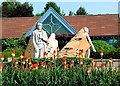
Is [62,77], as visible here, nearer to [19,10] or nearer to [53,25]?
[53,25]

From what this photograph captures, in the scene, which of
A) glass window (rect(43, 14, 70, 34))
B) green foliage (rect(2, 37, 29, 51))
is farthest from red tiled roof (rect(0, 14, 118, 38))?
green foliage (rect(2, 37, 29, 51))

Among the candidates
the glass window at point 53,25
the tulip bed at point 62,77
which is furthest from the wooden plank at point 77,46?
the glass window at point 53,25

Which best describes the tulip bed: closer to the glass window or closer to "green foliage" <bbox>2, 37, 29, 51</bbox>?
"green foliage" <bbox>2, 37, 29, 51</bbox>

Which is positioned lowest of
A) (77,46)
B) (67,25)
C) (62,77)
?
(62,77)

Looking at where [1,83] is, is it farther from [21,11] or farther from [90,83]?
[21,11]

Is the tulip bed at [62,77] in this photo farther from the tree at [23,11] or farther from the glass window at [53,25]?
the tree at [23,11]

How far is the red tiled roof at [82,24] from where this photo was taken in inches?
1133

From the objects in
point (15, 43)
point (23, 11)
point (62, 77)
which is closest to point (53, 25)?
point (15, 43)

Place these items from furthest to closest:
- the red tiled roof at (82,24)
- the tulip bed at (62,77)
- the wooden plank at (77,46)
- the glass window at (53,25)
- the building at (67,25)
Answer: the red tiled roof at (82,24), the glass window at (53,25), the building at (67,25), the wooden plank at (77,46), the tulip bed at (62,77)

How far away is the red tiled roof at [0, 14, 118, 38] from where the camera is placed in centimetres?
2877

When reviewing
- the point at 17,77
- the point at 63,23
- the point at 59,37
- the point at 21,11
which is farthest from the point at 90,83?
the point at 21,11

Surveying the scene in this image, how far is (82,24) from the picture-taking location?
1182 inches

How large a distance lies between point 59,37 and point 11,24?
698cm

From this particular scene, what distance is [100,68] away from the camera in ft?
29.7
